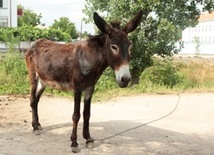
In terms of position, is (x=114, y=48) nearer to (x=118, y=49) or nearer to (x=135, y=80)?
(x=118, y=49)

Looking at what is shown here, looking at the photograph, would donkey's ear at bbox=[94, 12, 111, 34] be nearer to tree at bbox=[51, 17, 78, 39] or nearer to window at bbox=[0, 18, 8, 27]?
window at bbox=[0, 18, 8, 27]

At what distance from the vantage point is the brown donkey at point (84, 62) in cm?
464

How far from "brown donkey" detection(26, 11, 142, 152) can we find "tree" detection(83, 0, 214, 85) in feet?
18.5

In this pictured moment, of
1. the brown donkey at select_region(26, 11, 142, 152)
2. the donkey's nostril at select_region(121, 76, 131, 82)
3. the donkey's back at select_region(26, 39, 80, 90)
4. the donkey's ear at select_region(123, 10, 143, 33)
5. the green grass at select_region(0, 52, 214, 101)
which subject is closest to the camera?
the donkey's nostril at select_region(121, 76, 131, 82)

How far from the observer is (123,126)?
682cm

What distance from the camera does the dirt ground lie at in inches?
215

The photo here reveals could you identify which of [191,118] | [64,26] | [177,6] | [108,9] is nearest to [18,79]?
[108,9]

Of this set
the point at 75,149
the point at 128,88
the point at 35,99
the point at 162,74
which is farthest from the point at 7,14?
the point at 75,149

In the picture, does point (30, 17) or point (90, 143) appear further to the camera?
point (30, 17)

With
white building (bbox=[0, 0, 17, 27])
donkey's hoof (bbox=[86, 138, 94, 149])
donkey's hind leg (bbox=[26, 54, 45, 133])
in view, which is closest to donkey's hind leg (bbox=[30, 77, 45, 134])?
donkey's hind leg (bbox=[26, 54, 45, 133])

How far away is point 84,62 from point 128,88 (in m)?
6.12

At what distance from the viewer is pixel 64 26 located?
215 ft

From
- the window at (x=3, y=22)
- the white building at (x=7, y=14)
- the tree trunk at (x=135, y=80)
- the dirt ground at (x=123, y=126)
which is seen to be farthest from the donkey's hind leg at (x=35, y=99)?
the window at (x=3, y=22)

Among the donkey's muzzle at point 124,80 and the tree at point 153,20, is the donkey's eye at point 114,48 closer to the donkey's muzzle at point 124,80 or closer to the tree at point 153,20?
the donkey's muzzle at point 124,80
